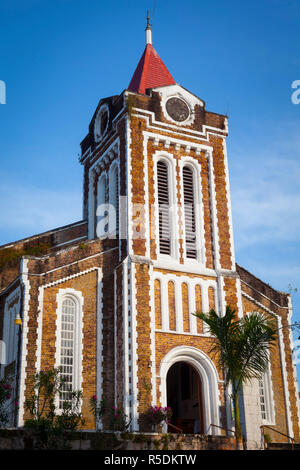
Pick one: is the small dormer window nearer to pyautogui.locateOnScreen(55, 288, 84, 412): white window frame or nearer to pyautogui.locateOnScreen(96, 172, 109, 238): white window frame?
pyautogui.locateOnScreen(96, 172, 109, 238): white window frame

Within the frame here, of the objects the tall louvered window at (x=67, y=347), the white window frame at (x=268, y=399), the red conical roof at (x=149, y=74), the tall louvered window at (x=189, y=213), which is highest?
the red conical roof at (x=149, y=74)

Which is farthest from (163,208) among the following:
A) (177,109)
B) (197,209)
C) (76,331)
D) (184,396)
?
(184,396)

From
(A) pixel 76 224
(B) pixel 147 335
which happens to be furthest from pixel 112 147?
(B) pixel 147 335

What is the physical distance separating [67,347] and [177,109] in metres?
13.7

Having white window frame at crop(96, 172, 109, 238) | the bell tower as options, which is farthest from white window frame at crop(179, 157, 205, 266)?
white window frame at crop(96, 172, 109, 238)

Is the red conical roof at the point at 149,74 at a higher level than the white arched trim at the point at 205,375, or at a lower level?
higher

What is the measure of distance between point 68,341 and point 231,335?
8.34 m

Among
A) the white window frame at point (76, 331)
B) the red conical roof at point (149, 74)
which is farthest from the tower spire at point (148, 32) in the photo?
the white window frame at point (76, 331)

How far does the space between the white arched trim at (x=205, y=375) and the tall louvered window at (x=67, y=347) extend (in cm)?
389

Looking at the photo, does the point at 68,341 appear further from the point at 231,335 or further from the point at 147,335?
the point at 231,335

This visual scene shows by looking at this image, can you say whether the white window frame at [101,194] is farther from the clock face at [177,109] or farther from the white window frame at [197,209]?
the clock face at [177,109]

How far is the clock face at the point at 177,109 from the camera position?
32.2 metres

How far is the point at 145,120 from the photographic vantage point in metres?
31.2
